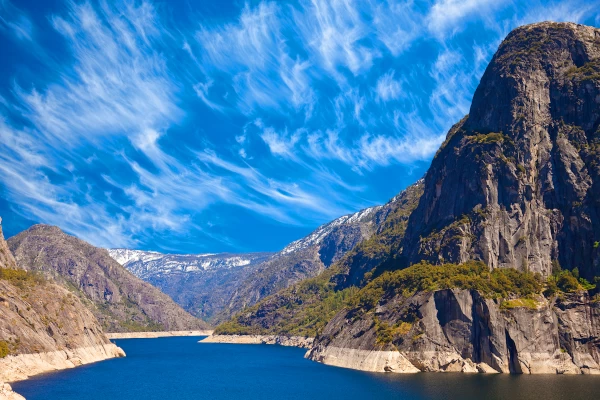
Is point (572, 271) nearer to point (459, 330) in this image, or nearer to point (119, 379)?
point (459, 330)

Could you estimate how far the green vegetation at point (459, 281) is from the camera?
151 meters

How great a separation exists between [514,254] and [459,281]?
88.9ft

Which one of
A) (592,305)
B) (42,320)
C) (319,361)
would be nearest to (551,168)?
(592,305)

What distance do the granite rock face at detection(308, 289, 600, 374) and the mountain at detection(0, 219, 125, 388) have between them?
85.8 metres

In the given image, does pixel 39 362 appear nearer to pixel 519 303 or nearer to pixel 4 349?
pixel 4 349

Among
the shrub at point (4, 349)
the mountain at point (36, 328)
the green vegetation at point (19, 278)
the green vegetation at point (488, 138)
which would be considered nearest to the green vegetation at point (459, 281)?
the green vegetation at point (488, 138)

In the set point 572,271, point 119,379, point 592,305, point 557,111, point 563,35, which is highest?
point 563,35

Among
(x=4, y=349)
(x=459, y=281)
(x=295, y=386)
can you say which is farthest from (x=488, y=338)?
(x=4, y=349)

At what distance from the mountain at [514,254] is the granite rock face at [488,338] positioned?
265 mm

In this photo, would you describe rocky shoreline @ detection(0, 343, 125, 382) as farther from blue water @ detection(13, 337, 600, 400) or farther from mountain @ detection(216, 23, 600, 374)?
mountain @ detection(216, 23, 600, 374)

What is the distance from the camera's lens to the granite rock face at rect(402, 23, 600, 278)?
6501 inches

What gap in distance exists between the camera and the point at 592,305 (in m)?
144

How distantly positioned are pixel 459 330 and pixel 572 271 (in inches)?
1522

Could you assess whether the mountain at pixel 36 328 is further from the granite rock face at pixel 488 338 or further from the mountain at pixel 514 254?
the granite rock face at pixel 488 338
